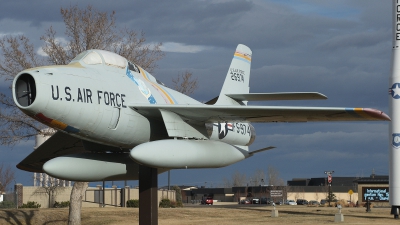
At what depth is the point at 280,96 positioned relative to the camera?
62.0ft

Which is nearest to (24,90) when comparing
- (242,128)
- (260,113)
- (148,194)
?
(148,194)

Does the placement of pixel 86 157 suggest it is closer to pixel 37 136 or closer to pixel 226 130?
pixel 226 130

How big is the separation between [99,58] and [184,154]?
10.3ft

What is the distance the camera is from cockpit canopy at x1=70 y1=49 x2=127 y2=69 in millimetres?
14469

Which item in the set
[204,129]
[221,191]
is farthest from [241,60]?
[221,191]

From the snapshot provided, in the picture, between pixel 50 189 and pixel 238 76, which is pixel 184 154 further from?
pixel 50 189

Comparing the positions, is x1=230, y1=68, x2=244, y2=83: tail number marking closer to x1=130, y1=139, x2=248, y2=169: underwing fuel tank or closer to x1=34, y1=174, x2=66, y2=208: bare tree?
x1=130, y1=139, x2=248, y2=169: underwing fuel tank

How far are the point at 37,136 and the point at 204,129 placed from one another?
16.9 meters

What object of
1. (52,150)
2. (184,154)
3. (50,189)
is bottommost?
(50,189)

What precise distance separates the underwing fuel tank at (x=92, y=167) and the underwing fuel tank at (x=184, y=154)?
2337mm

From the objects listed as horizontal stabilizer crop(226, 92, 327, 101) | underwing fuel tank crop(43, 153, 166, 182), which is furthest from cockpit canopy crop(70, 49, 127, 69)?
horizontal stabilizer crop(226, 92, 327, 101)

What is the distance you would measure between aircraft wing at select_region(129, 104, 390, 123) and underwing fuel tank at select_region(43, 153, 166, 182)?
6.68 feet

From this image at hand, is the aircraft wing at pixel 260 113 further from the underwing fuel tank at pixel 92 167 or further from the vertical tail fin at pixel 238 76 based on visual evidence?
the vertical tail fin at pixel 238 76

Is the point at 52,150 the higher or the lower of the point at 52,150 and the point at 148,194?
the higher
